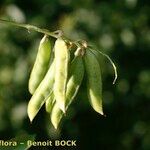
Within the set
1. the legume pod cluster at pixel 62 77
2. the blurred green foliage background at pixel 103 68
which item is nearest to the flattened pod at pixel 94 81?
the legume pod cluster at pixel 62 77

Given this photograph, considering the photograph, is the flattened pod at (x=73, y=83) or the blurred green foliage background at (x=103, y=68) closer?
the flattened pod at (x=73, y=83)

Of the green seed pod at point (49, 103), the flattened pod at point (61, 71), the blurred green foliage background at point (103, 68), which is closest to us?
the flattened pod at point (61, 71)

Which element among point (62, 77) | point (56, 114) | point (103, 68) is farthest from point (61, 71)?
point (103, 68)

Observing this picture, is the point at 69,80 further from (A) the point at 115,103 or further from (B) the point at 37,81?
(A) the point at 115,103

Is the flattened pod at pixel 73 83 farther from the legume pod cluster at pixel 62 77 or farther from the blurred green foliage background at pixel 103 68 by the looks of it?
the blurred green foliage background at pixel 103 68

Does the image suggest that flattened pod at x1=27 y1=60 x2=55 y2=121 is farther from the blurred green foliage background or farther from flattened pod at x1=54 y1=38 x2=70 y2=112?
the blurred green foliage background

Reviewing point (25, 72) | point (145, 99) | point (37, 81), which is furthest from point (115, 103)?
point (37, 81)
